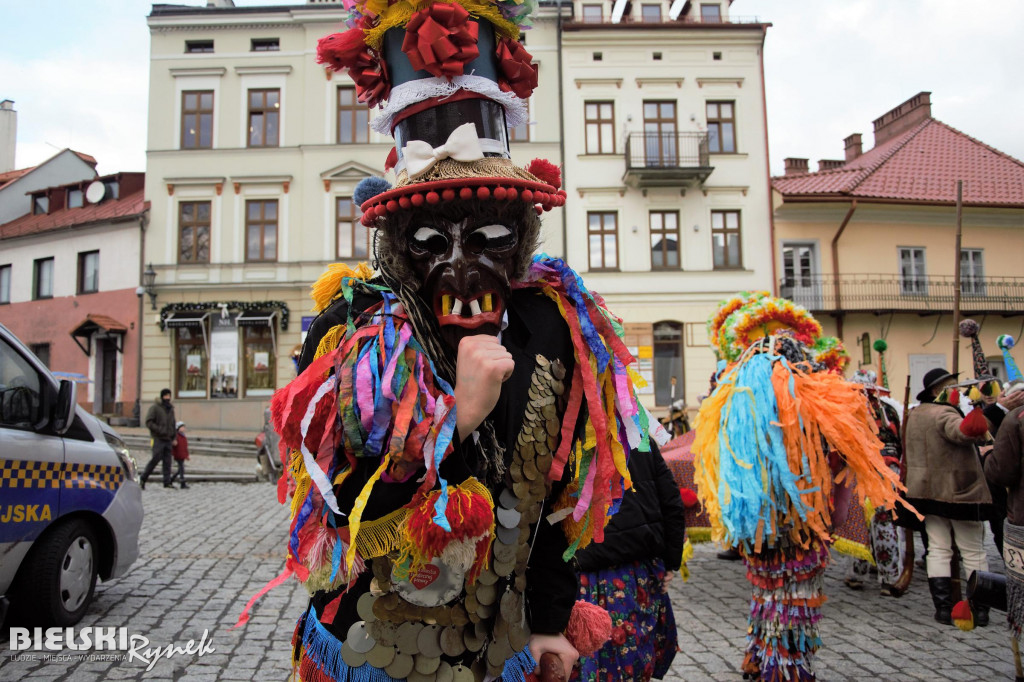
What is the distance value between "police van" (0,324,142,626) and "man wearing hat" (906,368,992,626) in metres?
6.30

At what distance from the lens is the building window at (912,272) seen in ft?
71.5

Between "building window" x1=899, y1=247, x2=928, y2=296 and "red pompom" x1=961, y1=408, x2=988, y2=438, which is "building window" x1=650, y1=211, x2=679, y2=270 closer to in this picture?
"building window" x1=899, y1=247, x2=928, y2=296

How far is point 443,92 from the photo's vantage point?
1730 millimetres

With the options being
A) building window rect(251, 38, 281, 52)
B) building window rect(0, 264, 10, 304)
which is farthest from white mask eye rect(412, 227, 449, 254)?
building window rect(0, 264, 10, 304)

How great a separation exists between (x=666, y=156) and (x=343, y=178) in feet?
33.8

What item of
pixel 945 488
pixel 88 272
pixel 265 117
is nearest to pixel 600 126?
pixel 265 117

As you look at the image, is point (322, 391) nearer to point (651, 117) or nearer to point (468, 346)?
point (468, 346)

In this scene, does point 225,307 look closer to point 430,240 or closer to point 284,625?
point 284,625

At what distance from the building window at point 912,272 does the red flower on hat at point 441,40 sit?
2371cm

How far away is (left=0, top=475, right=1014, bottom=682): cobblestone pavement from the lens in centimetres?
397

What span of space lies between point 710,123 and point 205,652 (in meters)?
21.5

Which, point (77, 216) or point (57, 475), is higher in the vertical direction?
point (77, 216)

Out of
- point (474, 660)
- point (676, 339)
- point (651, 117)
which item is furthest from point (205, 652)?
point (651, 117)

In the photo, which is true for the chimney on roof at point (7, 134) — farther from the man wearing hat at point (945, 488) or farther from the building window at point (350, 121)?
the man wearing hat at point (945, 488)
